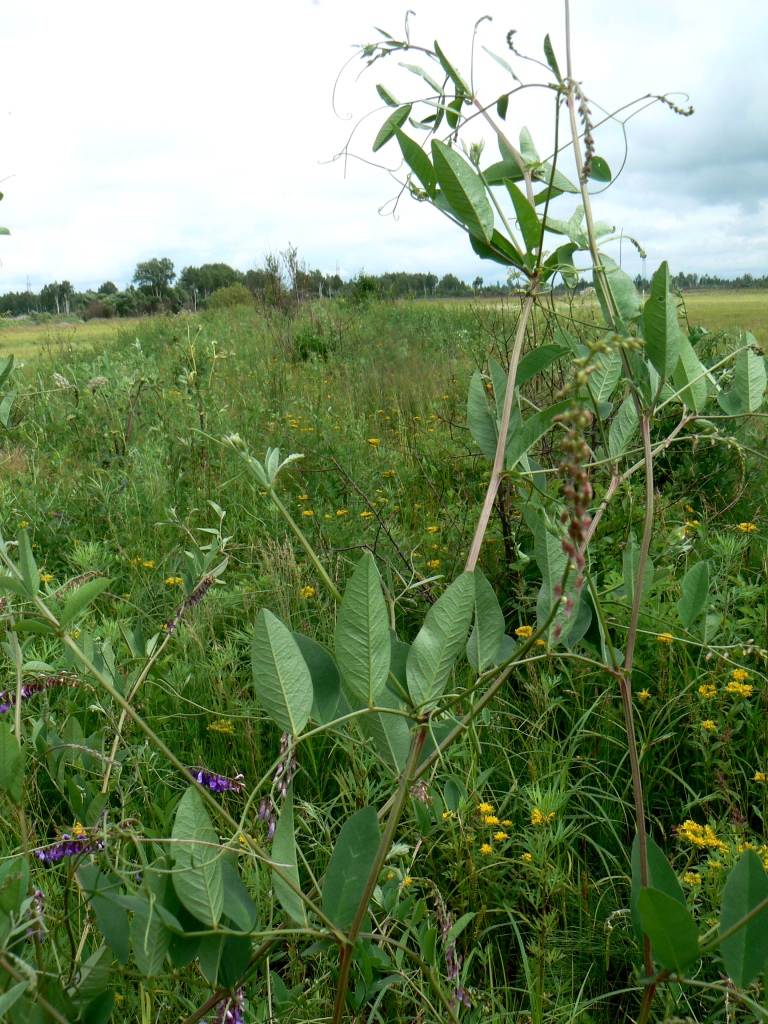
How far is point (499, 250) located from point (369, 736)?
48 cm

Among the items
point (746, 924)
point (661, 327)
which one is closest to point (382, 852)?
point (746, 924)

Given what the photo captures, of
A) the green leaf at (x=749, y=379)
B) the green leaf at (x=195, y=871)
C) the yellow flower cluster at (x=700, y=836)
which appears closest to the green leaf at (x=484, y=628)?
the green leaf at (x=195, y=871)

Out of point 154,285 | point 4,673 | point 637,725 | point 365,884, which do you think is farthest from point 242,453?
point 154,285

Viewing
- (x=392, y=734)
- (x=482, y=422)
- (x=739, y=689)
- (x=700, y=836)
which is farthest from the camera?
(x=739, y=689)

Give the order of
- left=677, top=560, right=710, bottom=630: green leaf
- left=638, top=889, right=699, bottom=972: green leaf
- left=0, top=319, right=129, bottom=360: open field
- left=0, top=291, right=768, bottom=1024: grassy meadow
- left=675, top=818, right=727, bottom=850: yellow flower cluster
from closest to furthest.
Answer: left=638, top=889, right=699, bottom=972: green leaf
left=677, top=560, right=710, bottom=630: green leaf
left=0, top=291, right=768, bottom=1024: grassy meadow
left=675, top=818, right=727, bottom=850: yellow flower cluster
left=0, top=319, right=129, bottom=360: open field

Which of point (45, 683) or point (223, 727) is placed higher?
point (45, 683)

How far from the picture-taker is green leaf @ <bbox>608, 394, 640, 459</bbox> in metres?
0.80

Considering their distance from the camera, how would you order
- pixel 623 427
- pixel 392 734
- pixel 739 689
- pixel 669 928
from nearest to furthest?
pixel 669 928 → pixel 392 734 → pixel 623 427 → pixel 739 689

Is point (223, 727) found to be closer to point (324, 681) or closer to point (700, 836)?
point (700, 836)

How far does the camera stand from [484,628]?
617 mm

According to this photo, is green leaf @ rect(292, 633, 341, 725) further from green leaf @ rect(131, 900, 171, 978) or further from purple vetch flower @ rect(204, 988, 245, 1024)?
purple vetch flower @ rect(204, 988, 245, 1024)

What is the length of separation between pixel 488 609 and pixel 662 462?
2918mm

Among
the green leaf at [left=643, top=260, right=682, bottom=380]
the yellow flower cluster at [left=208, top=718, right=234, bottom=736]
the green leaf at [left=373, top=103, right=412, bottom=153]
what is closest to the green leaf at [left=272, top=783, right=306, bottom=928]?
the green leaf at [left=643, top=260, right=682, bottom=380]

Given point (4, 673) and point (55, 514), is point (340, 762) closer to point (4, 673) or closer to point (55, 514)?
point (4, 673)
